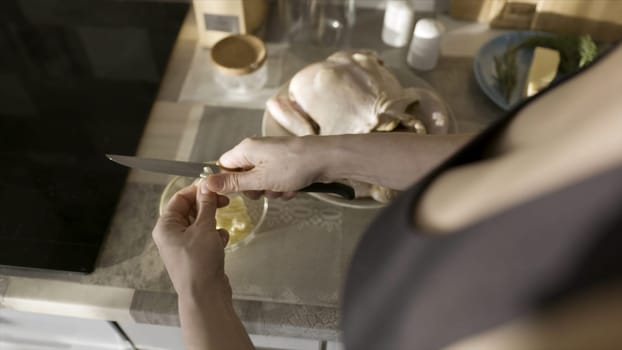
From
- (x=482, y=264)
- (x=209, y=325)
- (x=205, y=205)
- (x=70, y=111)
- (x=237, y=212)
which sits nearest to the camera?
(x=482, y=264)

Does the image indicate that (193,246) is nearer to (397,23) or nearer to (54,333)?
(54,333)

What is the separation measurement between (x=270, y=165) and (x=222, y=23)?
390 millimetres

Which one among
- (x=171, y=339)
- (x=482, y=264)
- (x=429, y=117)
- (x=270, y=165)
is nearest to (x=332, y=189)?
(x=270, y=165)

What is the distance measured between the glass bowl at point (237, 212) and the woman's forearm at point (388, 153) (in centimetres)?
15

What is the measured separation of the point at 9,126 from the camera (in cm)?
87

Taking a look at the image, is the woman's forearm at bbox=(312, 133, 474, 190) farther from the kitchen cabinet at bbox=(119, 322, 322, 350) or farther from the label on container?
the label on container

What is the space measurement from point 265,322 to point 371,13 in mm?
689

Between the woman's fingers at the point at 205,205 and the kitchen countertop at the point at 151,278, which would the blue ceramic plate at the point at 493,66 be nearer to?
the kitchen countertop at the point at 151,278

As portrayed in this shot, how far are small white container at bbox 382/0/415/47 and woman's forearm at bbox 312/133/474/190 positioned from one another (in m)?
0.36

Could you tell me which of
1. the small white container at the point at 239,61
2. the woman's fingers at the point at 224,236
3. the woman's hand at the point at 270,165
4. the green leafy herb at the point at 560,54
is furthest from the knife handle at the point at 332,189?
the green leafy herb at the point at 560,54

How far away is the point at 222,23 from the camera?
0.93 metres

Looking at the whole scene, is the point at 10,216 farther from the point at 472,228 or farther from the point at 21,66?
the point at 472,228

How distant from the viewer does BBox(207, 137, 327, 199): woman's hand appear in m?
0.67

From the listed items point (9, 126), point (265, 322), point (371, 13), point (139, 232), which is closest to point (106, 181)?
point (139, 232)
